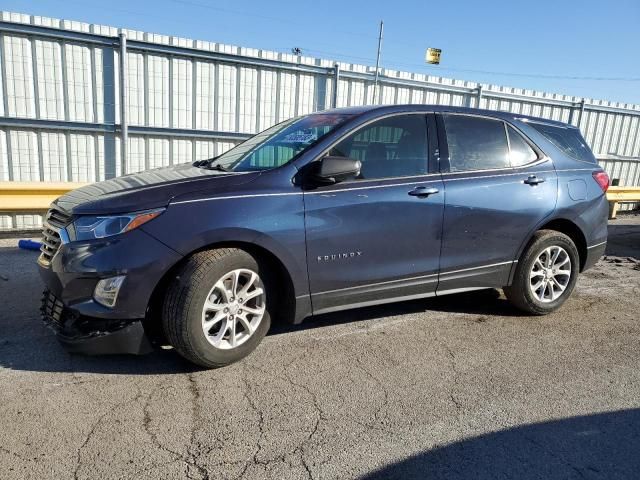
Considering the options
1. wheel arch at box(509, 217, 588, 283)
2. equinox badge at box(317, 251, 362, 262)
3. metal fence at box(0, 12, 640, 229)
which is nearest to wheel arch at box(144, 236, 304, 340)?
equinox badge at box(317, 251, 362, 262)

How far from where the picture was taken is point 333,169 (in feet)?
11.3

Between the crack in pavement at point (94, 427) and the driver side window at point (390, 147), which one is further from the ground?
the driver side window at point (390, 147)

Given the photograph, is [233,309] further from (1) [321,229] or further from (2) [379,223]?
(2) [379,223]

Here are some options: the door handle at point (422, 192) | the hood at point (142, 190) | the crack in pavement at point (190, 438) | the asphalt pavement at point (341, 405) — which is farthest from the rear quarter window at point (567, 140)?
the crack in pavement at point (190, 438)

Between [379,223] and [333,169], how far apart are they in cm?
58

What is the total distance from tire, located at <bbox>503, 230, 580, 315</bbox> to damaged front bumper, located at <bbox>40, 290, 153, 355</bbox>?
10.7 ft

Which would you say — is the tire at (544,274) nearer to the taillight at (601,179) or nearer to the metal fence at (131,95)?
the taillight at (601,179)

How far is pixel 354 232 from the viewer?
144 inches

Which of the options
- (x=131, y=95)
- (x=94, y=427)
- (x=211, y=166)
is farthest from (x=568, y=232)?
(x=131, y=95)

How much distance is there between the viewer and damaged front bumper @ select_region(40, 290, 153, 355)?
3080 mm

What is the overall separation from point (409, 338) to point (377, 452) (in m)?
1.58

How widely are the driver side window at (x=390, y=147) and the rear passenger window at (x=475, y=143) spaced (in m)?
0.28

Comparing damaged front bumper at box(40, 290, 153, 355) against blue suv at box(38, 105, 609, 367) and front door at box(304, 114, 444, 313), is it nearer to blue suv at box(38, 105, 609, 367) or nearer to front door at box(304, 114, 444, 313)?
blue suv at box(38, 105, 609, 367)

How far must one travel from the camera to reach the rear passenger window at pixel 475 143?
13.9 feet
